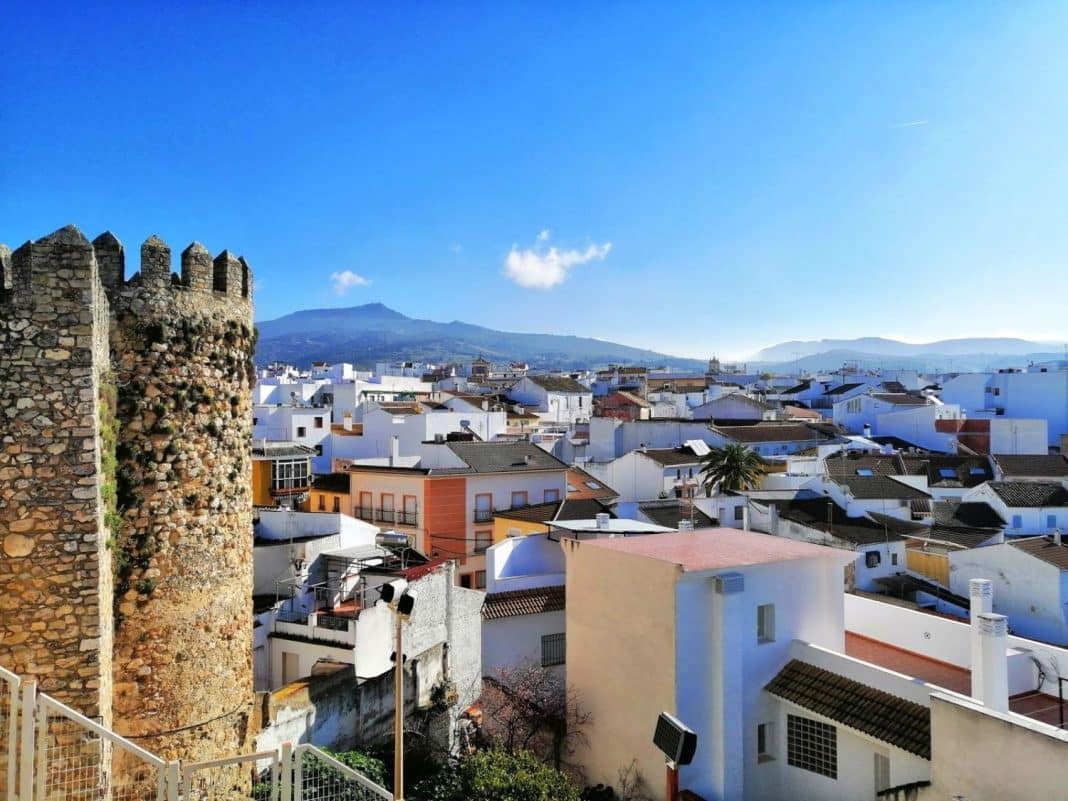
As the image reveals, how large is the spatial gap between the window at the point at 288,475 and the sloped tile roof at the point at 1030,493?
31080mm

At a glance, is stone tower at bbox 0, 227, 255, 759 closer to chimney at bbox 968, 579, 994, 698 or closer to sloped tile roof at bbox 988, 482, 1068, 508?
chimney at bbox 968, 579, 994, 698

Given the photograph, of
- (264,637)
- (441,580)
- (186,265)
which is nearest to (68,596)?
(186,265)

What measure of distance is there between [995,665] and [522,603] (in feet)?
38.1

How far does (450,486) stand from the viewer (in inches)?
1304

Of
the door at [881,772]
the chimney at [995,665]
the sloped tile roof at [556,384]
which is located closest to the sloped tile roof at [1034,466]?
the chimney at [995,665]

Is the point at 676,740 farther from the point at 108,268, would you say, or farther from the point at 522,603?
the point at 522,603

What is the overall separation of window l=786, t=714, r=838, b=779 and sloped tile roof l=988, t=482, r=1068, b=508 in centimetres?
2710

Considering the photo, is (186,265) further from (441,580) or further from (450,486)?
(450,486)

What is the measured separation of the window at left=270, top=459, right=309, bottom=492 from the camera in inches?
1252

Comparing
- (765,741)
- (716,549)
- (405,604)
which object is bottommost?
(765,741)

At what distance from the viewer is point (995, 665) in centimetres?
1112

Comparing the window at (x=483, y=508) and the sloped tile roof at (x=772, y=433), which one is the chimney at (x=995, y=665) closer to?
the window at (x=483, y=508)

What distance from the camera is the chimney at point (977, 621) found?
450 inches

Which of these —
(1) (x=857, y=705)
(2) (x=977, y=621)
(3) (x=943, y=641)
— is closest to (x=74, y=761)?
(1) (x=857, y=705)
